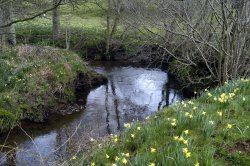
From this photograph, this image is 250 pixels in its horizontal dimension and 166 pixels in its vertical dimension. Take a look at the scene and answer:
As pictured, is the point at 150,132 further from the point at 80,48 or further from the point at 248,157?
the point at 80,48

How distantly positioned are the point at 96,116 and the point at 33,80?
2.58 metres

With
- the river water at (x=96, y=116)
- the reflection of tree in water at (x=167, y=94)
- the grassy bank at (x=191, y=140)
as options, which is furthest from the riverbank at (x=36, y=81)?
the grassy bank at (x=191, y=140)

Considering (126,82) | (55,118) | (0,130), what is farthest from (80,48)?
(0,130)

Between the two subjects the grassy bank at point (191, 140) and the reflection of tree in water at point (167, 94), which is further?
the reflection of tree in water at point (167, 94)

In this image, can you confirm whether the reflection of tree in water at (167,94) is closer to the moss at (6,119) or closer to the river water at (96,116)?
the river water at (96,116)

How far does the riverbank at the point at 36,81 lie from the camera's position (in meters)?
10.5

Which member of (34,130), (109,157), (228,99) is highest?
(228,99)

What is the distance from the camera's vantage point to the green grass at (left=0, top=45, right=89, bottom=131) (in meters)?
10.4

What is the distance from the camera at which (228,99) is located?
220 inches

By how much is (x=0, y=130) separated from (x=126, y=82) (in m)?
7.89

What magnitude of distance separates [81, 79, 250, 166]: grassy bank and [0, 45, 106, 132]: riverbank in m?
6.10

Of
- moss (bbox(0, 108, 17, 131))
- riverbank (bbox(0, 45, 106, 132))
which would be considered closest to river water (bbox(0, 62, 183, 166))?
moss (bbox(0, 108, 17, 131))

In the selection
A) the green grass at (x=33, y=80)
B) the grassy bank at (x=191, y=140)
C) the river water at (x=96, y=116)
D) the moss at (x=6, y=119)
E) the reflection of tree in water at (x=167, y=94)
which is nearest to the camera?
the grassy bank at (x=191, y=140)

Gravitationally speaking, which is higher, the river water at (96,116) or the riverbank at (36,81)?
the riverbank at (36,81)
